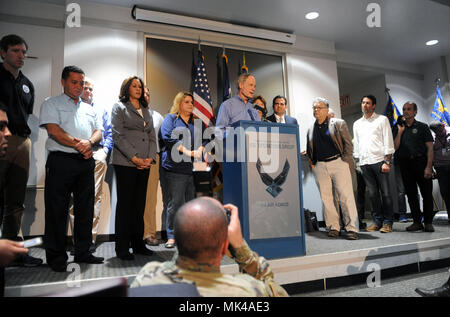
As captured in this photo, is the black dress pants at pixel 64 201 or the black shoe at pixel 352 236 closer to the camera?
the black dress pants at pixel 64 201

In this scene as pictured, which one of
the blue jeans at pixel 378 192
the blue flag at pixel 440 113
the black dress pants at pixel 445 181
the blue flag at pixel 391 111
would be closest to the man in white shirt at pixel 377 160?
the blue jeans at pixel 378 192

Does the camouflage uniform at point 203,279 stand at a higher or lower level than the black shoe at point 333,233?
higher

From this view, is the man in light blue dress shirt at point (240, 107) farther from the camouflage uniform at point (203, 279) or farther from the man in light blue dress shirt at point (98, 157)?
the camouflage uniform at point (203, 279)

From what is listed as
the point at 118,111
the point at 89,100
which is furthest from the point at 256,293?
the point at 89,100

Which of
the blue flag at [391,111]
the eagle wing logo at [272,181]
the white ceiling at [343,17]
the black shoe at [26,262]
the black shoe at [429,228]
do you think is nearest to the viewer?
the black shoe at [26,262]

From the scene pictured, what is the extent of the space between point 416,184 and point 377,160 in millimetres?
621

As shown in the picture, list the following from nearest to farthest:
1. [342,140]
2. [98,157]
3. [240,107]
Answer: [240,107]
[98,157]
[342,140]

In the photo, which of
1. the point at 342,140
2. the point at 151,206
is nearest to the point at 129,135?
the point at 151,206

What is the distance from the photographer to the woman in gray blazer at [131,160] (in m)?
2.45

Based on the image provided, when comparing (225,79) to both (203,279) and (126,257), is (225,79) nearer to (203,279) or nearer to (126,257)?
(126,257)

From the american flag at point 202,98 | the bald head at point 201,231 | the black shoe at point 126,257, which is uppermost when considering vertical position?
the american flag at point 202,98

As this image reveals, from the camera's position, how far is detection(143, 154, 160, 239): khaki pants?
3.43 m

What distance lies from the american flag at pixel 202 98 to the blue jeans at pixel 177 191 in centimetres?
115

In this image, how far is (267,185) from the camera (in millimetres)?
2393
